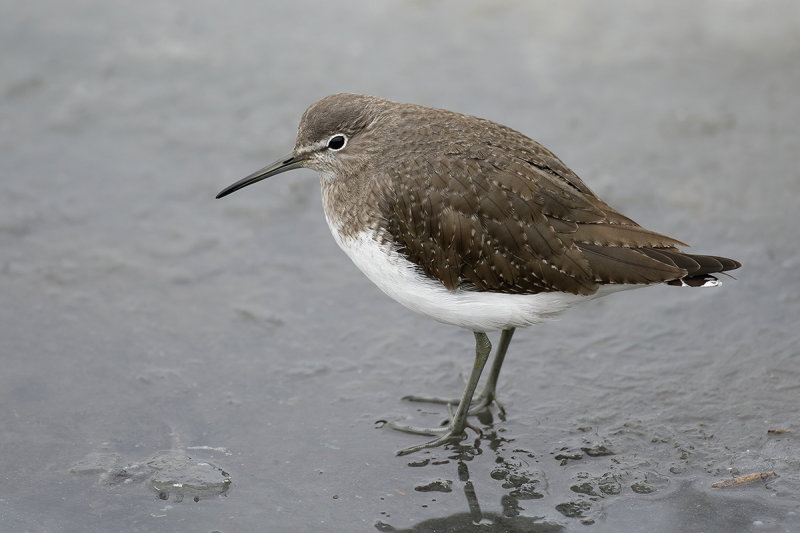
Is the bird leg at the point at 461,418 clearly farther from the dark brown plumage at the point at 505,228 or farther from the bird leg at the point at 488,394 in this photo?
the dark brown plumage at the point at 505,228

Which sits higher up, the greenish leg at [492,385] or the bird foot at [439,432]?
the greenish leg at [492,385]

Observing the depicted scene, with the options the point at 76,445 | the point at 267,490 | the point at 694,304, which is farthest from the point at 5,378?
the point at 694,304

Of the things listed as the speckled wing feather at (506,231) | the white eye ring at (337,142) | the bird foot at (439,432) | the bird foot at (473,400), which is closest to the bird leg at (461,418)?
the bird foot at (439,432)

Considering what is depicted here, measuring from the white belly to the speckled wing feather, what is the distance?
5 centimetres

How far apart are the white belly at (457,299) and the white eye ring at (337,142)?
0.74m

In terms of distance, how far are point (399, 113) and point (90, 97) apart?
183 inches

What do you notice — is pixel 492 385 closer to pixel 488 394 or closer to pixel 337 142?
pixel 488 394

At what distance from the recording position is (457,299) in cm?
620

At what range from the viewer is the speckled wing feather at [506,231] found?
605 cm

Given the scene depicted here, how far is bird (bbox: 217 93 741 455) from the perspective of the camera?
6051 millimetres

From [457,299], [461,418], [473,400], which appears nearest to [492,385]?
[473,400]

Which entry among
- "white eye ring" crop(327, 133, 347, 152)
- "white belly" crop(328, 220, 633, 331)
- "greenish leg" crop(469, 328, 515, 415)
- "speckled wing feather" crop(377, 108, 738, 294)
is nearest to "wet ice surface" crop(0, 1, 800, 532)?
"greenish leg" crop(469, 328, 515, 415)

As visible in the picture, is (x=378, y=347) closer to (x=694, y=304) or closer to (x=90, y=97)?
(x=694, y=304)

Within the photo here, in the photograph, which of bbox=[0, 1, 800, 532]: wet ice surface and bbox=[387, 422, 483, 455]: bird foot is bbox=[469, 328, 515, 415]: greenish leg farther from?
bbox=[387, 422, 483, 455]: bird foot
